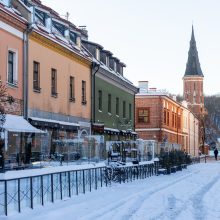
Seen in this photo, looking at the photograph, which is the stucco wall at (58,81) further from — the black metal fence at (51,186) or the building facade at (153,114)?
the building facade at (153,114)

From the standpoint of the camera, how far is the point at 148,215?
12469 mm

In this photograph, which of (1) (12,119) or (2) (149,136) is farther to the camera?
(2) (149,136)

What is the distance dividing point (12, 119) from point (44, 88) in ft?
15.1

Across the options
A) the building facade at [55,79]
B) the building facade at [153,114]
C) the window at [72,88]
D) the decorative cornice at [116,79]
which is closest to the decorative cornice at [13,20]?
the building facade at [55,79]

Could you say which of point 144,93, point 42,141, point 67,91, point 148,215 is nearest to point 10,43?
point 42,141

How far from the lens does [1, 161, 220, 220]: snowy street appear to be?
12156mm

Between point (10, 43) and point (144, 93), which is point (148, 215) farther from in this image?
point (144, 93)

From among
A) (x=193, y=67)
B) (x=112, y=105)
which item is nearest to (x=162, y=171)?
(x=112, y=105)

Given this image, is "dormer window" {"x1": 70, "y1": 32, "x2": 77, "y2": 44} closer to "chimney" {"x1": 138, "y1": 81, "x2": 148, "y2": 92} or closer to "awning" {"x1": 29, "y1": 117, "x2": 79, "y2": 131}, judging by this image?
"awning" {"x1": 29, "y1": 117, "x2": 79, "y2": 131}

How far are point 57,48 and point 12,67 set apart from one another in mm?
4549

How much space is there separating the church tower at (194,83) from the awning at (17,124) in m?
84.2

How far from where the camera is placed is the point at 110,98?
119ft

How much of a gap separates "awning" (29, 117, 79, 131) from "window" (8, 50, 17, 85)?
1.82 metres

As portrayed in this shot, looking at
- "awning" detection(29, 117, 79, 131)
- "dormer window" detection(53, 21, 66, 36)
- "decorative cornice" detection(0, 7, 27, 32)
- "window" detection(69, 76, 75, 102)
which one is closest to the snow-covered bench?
"awning" detection(29, 117, 79, 131)
